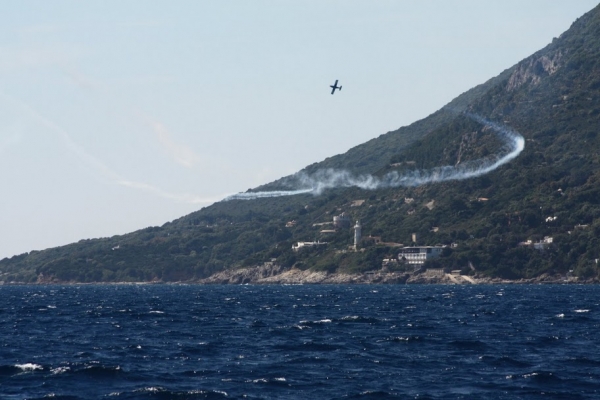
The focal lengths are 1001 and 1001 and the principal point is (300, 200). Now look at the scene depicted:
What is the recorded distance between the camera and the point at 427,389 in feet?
178

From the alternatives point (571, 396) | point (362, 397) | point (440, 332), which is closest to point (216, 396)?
point (362, 397)

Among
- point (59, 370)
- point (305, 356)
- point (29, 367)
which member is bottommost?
point (305, 356)

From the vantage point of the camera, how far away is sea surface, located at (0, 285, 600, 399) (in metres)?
54.2

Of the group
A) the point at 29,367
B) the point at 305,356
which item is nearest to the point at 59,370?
the point at 29,367

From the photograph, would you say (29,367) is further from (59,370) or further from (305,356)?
(305,356)

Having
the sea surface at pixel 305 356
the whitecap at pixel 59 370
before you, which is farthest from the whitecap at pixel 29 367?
the whitecap at pixel 59 370

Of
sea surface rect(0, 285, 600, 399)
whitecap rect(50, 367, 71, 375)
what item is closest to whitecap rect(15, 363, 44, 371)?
sea surface rect(0, 285, 600, 399)

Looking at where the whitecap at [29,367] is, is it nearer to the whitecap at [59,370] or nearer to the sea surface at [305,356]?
the sea surface at [305,356]

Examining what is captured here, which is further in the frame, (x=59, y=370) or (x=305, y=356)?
(x=305, y=356)

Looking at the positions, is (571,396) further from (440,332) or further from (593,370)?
(440,332)

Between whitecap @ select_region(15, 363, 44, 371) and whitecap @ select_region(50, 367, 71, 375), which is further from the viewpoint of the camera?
whitecap @ select_region(15, 363, 44, 371)

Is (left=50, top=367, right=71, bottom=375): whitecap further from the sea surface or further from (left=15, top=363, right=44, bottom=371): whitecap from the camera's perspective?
(left=15, top=363, right=44, bottom=371): whitecap

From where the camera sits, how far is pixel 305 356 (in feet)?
224

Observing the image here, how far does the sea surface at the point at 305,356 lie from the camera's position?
54250mm
